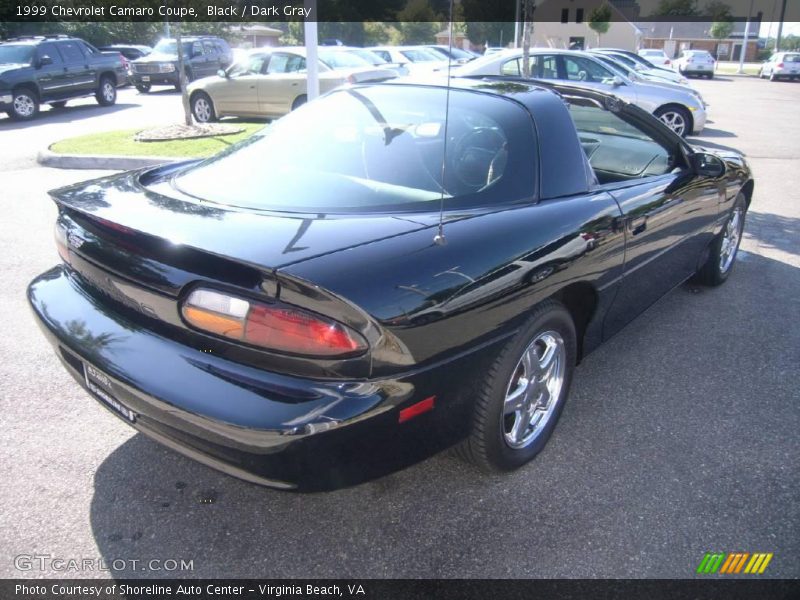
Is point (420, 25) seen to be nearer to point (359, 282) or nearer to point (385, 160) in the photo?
point (385, 160)

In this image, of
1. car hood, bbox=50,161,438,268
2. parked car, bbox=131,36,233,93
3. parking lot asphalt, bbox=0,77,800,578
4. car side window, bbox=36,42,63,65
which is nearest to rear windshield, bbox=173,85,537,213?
car hood, bbox=50,161,438,268

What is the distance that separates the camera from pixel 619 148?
395 cm

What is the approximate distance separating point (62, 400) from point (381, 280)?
203 cm

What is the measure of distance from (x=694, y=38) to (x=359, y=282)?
86.2 meters

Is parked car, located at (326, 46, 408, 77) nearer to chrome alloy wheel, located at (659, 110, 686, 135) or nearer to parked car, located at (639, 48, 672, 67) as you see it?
chrome alloy wheel, located at (659, 110, 686, 135)

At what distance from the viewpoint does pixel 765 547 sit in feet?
7.52

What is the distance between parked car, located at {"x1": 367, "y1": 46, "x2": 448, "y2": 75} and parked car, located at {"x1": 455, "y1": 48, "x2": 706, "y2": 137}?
607 centimetres

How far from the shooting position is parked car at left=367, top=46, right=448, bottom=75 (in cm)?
1752

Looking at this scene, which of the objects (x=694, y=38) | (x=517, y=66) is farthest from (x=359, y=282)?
(x=694, y=38)

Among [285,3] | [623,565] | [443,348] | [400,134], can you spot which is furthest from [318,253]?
[285,3]

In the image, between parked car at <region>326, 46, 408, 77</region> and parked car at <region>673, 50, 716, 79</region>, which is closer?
parked car at <region>326, 46, 408, 77</region>

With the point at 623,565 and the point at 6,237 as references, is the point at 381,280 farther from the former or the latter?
the point at 6,237

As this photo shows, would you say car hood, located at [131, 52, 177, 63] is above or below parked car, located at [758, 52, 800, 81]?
below

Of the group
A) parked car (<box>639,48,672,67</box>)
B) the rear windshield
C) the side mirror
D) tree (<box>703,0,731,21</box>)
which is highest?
tree (<box>703,0,731,21</box>)
